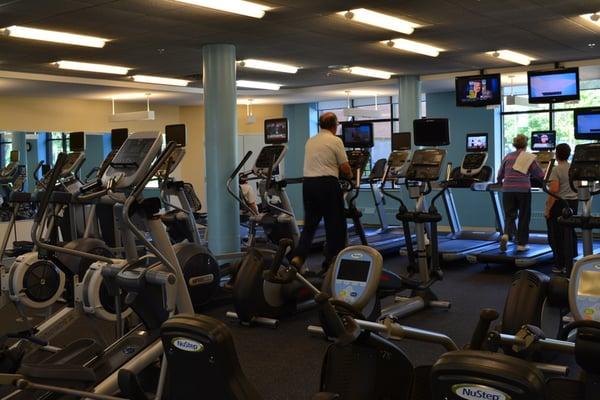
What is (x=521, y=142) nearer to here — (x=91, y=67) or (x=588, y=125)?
(x=588, y=125)

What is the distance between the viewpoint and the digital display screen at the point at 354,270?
386 centimetres

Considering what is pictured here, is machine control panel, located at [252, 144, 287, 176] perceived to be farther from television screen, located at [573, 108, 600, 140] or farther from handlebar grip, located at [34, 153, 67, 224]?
handlebar grip, located at [34, 153, 67, 224]

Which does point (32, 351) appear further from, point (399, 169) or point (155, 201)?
point (399, 169)

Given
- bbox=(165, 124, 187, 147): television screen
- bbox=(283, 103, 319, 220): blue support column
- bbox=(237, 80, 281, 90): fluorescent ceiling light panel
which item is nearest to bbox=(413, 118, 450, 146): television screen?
bbox=(165, 124, 187, 147): television screen

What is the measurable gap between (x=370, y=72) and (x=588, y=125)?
4.83m

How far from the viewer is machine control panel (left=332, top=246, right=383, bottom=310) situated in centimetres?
378

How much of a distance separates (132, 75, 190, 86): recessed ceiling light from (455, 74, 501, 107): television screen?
15.5ft

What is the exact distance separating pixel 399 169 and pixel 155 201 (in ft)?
14.3

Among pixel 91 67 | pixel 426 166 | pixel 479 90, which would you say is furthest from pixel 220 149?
pixel 479 90

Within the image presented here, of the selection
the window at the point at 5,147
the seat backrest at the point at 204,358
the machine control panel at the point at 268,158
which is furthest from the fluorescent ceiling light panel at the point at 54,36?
the seat backrest at the point at 204,358

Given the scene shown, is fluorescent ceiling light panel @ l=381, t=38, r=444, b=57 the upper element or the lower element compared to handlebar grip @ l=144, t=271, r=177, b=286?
upper

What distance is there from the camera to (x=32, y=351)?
3986 millimetres

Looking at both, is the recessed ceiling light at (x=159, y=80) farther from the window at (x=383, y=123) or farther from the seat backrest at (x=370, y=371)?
the seat backrest at (x=370, y=371)

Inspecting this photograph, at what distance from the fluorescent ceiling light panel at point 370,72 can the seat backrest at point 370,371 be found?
25.5 ft
